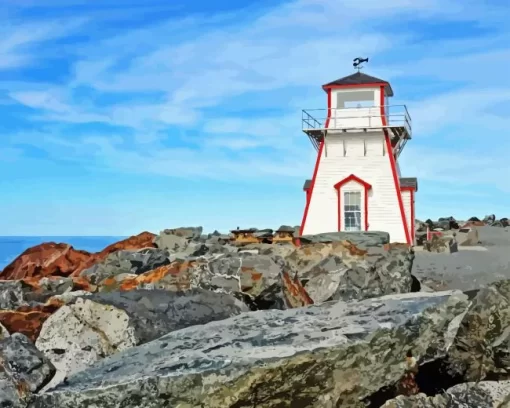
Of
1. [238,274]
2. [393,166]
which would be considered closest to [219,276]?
[238,274]

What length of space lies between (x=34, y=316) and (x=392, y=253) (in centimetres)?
628

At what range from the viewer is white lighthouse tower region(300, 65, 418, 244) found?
20375 mm

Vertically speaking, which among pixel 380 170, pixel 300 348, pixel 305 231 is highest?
pixel 380 170

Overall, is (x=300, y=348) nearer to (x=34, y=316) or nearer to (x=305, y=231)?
(x=34, y=316)

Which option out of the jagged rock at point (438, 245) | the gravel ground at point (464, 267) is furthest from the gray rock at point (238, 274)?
the jagged rock at point (438, 245)

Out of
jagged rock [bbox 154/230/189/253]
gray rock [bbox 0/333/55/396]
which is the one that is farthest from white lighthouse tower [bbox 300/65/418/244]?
gray rock [bbox 0/333/55/396]

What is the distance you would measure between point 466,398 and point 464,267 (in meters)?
11.3

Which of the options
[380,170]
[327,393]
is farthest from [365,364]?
[380,170]

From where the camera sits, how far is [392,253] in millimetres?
10969

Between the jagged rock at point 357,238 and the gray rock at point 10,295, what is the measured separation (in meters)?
9.73

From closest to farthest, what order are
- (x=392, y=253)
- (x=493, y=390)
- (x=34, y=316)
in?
1. (x=493, y=390)
2. (x=34, y=316)
3. (x=392, y=253)

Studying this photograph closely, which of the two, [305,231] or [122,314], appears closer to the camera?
[122,314]

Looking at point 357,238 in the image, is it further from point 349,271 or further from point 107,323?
point 107,323

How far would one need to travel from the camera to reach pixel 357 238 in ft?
60.0
